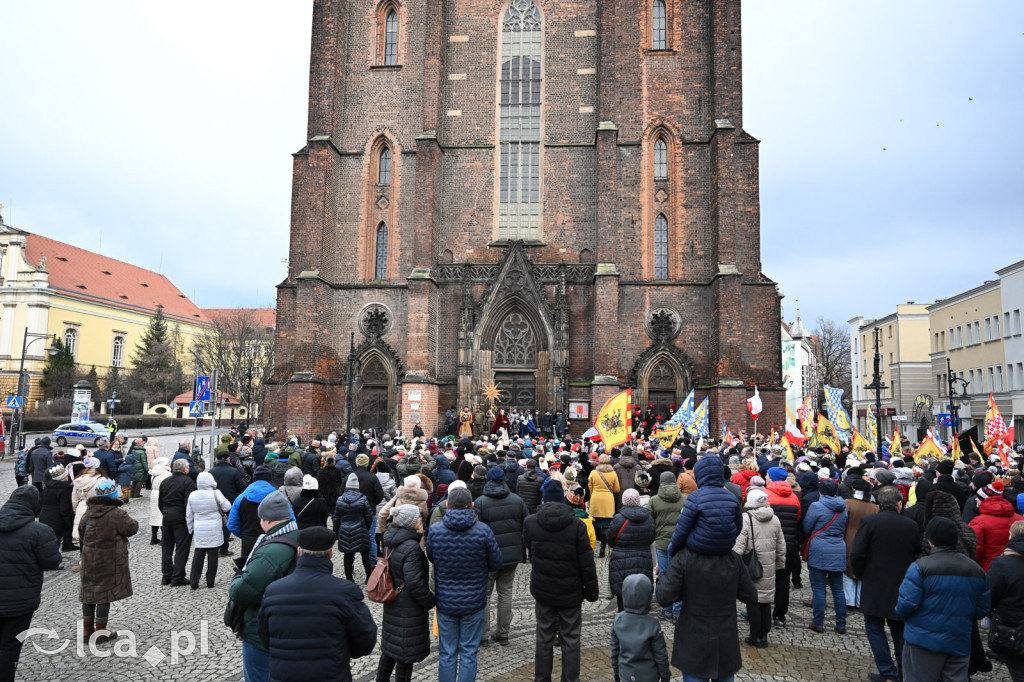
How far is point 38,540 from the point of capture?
19.7ft

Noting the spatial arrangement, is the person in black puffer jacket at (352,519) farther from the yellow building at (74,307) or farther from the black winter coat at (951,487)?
the yellow building at (74,307)

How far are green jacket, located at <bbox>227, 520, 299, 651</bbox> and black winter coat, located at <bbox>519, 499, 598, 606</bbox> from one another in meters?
2.20

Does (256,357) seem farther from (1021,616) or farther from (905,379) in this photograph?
(1021,616)

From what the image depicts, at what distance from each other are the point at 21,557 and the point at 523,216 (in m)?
25.5

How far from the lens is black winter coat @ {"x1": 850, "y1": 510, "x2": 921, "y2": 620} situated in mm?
6391

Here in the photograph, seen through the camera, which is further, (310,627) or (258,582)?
(258,582)

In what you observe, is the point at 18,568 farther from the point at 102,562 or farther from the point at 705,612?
the point at 705,612

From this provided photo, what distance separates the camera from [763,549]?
7.42 meters

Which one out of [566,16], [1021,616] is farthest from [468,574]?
[566,16]

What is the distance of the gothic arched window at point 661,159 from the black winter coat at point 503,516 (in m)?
24.1

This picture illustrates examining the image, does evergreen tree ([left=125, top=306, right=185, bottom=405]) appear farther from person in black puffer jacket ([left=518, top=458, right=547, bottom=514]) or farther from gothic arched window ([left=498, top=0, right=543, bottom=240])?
person in black puffer jacket ([left=518, top=458, right=547, bottom=514])

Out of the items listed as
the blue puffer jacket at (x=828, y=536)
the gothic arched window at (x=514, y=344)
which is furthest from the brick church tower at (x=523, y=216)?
the blue puffer jacket at (x=828, y=536)

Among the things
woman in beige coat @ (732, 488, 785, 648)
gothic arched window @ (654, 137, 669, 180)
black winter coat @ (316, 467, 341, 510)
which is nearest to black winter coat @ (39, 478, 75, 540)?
black winter coat @ (316, 467, 341, 510)

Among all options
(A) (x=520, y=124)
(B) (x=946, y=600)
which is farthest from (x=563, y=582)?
(A) (x=520, y=124)
